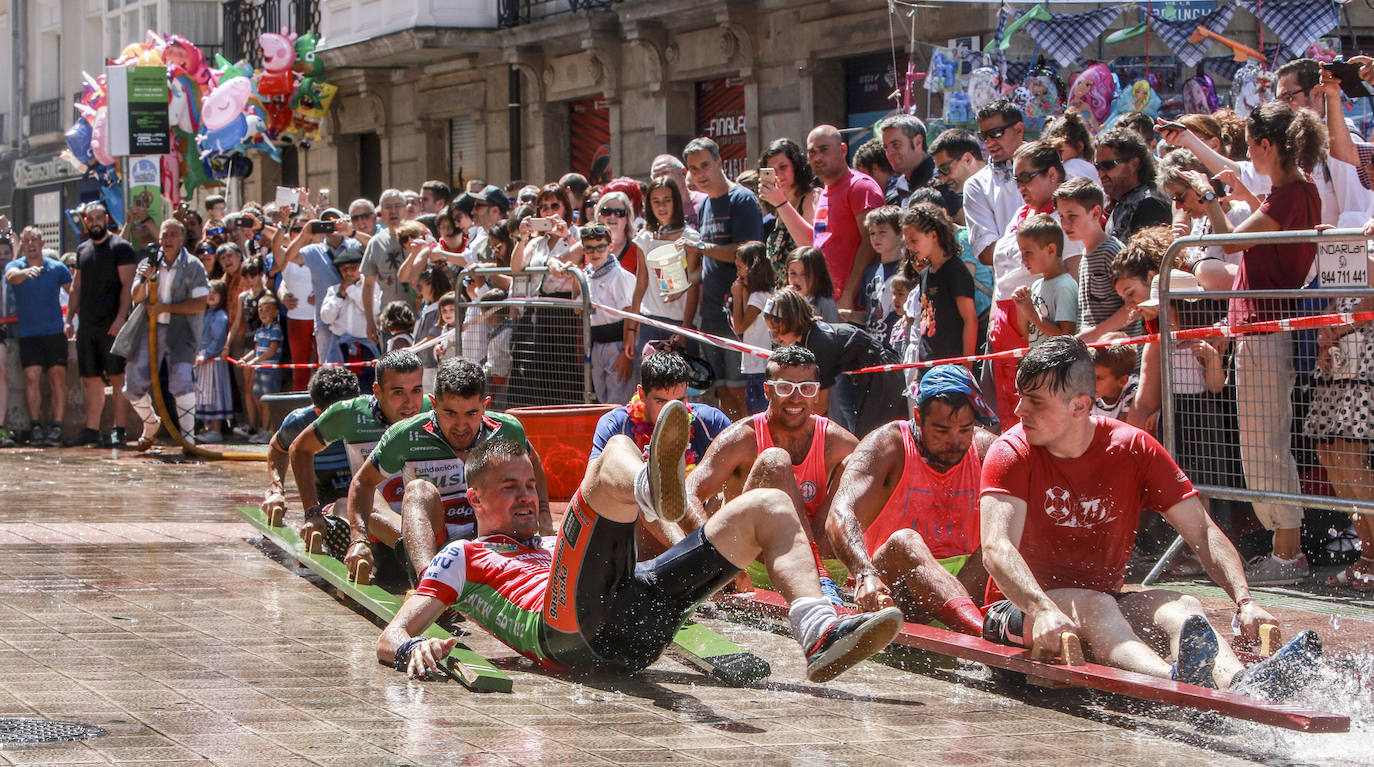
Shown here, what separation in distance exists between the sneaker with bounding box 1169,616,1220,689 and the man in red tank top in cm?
203

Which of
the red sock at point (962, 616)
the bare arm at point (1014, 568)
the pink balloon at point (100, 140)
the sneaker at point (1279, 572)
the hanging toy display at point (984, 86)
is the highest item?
the pink balloon at point (100, 140)

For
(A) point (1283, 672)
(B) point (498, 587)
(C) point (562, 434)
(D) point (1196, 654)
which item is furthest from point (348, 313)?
(A) point (1283, 672)

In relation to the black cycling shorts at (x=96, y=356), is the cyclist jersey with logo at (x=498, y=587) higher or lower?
lower

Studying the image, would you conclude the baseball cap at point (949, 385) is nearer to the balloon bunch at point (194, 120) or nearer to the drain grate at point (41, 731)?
the drain grate at point (41, 731)

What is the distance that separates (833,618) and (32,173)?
1681 inches

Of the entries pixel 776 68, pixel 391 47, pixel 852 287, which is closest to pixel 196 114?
pixel 391 47

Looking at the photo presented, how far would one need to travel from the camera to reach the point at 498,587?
630 cm

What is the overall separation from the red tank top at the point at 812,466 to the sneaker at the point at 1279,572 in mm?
2223

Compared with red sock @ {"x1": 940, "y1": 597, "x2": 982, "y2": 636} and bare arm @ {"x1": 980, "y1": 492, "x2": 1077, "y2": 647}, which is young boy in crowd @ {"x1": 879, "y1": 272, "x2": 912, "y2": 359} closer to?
red sock @ {"x1": 940, "y1": 597, "x2": 982, "y2": 636}

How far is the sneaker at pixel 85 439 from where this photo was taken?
17.4m

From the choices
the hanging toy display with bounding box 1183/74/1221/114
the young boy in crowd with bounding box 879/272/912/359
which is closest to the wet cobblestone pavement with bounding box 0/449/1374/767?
the young boy in crowd with bounding box 879/272/912/359

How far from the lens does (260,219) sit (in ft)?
59.6

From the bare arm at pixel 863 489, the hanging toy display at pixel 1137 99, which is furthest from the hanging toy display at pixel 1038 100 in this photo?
the bare arm at pixel 863 489

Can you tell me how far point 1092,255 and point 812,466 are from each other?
6.80ft
